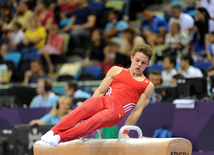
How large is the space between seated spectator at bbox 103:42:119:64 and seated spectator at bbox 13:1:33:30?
3652 mm

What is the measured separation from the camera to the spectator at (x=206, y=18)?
771cm

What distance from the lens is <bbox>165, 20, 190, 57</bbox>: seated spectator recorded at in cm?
812

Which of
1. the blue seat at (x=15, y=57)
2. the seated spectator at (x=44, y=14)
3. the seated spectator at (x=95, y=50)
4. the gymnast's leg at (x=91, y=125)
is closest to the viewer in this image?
the gymnast's leg at (x=91, y=125)

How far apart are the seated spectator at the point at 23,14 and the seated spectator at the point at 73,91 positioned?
15.9 ft

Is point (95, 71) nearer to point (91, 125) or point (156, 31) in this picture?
point (156, 31)

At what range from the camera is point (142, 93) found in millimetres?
4039

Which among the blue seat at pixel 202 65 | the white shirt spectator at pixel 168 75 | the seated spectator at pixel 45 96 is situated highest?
the blue seat at pixel 202 65

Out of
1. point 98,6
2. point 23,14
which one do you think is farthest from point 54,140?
point 23,14

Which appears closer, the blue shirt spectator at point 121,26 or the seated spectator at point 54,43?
the blue shirt spectator at point 121,26

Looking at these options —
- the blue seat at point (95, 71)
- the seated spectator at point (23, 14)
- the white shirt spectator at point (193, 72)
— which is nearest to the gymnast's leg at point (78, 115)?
the white shirt spectator at point (193, 72)

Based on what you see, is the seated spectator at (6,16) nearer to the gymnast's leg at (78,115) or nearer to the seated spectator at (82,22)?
the seated spectator at (82,22)

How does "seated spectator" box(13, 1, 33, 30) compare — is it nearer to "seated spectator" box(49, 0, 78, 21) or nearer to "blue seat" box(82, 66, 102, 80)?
"seated spectator" box(49, 0, 78, 21)

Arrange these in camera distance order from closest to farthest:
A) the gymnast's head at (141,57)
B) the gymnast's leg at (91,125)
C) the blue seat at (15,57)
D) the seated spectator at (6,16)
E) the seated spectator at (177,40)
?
the gymnast's leg at (91,125) → the gymnast's head at (141,57) → the seated spectator at (177,40) → the blue seat at (15,57) → the seated spectator at (6,16)

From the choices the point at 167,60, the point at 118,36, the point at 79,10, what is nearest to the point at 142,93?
the point at 167,60
